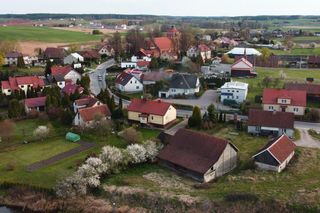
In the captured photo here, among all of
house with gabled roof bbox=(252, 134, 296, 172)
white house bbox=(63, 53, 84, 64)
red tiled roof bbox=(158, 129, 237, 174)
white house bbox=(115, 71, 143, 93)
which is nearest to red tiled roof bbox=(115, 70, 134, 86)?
white house bbox=(115, 71, 143, 93)

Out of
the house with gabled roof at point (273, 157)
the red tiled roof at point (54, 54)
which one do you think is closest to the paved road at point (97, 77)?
the red tiled roof at point (54, 54)

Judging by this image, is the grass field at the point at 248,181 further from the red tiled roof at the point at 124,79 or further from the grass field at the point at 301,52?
the grass field at the point at 301,52

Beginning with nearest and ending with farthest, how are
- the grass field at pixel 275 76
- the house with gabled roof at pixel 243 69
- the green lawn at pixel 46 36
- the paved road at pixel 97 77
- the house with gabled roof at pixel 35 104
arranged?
1. the house with gabled roof at pixel 35 104
2. the grass field at pixel 275 76
3. the paved road at pixel 97 77
4. the house with gabled roof at pixel 243 69
5. the green lawn at pixel 46 36

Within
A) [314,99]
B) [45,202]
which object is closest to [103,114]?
[45,202]

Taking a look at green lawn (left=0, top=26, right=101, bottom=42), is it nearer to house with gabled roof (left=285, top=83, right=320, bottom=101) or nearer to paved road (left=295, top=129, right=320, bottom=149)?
house with gabled roof (left=285, top=83, right=320, bottom=101)

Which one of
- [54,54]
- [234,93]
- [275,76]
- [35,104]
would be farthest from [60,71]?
[275,76]

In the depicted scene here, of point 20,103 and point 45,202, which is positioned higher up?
point 20,103

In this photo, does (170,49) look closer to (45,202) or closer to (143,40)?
(143,40)
